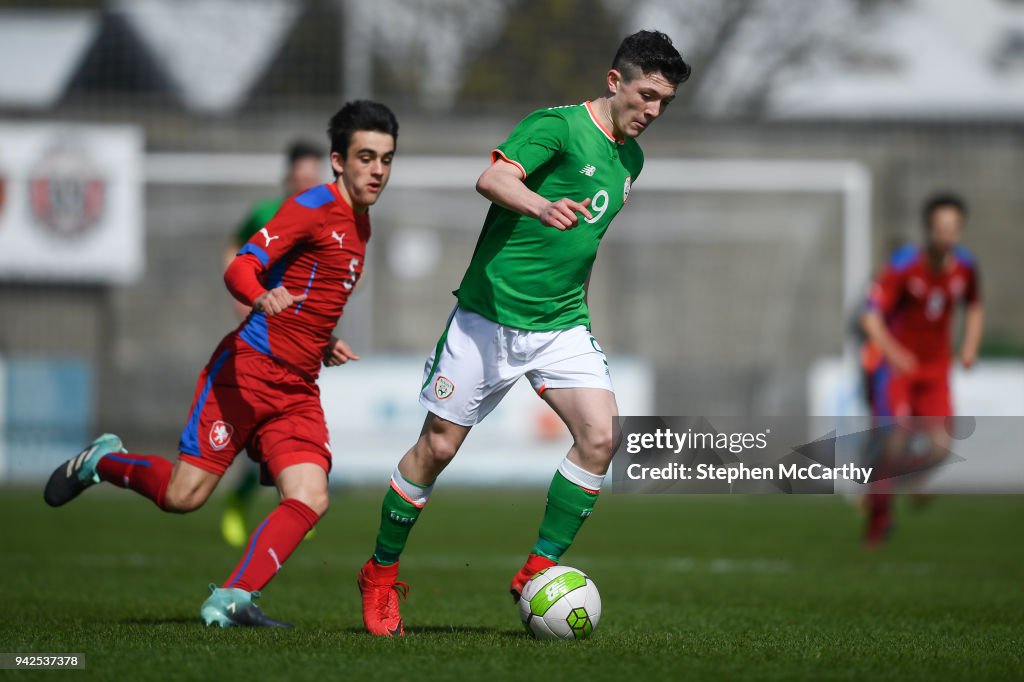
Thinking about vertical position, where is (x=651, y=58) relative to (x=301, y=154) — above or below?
below

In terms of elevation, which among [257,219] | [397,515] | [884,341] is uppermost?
[257,219]

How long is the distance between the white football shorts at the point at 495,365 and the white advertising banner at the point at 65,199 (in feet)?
43.5

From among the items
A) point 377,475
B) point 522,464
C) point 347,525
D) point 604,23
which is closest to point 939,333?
point 347,525

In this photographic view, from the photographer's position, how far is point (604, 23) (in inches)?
755

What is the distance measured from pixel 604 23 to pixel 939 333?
1005 centimetres

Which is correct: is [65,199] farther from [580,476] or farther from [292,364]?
[580,476]

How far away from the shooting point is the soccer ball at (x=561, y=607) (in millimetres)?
4855

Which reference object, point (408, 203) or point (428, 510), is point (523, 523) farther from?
point (408, 203)

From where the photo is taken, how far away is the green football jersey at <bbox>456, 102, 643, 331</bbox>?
508 cm

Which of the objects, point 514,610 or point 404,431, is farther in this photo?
point 404,431

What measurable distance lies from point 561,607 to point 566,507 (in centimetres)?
43

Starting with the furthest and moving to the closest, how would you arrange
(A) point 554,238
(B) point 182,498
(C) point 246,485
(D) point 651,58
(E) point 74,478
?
(C) point 246,485, (E) point 74,478, (B) point 182,498, (A) point 554,238, (D) point 651,58

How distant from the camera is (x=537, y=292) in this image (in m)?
5.13

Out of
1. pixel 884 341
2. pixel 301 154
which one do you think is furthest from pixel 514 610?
pixel 884 341
